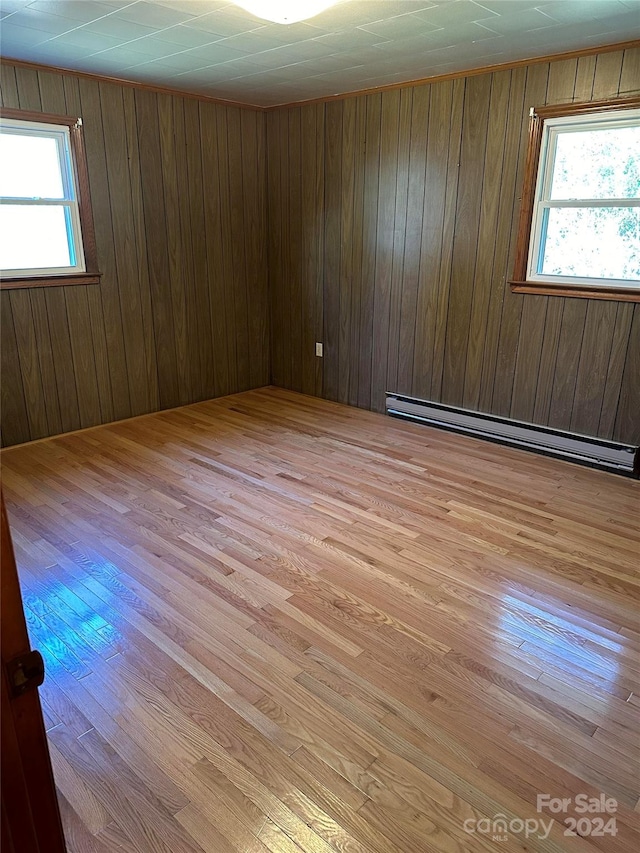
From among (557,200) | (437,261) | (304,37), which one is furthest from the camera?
(437,261)

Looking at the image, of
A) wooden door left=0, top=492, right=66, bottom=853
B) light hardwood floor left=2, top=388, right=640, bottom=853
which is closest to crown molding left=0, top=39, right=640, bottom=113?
light hardwood floor left=2, top=388, right=640, bottom=853

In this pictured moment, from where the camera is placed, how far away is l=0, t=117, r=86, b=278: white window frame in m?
3.55

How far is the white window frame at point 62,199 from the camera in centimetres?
355

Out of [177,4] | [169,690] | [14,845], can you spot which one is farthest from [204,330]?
[14,845]

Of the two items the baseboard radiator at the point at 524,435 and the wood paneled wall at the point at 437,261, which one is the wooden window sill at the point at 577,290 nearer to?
the wood paneled wall at the point at 437,261

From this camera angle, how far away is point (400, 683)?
1883 millimetres

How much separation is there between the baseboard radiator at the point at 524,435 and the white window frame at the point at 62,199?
2.50 metres

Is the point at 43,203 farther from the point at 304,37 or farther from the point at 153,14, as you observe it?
the point at 304,37

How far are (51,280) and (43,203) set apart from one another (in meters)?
0.48

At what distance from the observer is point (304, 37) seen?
9.70ft

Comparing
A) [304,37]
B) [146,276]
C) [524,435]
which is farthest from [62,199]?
[524,435]

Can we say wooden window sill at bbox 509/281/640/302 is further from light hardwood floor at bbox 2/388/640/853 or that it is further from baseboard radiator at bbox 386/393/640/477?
light hardwood floor at bbox 2/388/640/853

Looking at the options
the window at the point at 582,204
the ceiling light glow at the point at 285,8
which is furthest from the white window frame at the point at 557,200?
the ceiling light glow at the point at 285,8

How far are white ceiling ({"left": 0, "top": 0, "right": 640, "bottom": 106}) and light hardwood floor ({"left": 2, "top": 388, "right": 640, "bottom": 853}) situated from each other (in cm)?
233
